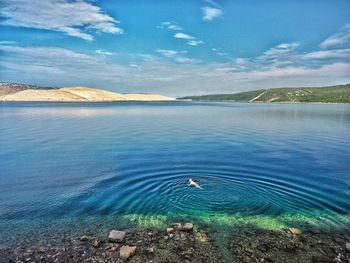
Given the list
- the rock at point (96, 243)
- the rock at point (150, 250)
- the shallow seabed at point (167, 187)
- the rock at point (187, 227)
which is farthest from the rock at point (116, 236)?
the rock at point (187, 227)

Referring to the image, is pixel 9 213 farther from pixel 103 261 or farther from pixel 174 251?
A: pixel 174 251

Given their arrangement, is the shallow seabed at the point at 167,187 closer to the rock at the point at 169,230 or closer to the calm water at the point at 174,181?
the calm water at the point at 174,181

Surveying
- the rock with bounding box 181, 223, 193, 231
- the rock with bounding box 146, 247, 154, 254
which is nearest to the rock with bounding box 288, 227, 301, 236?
the rock with bounding box 181, 223, 193, 231

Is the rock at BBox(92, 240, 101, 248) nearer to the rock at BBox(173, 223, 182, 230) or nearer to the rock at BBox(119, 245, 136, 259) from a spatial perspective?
the rock at BBox(119, 245, 136, 259)

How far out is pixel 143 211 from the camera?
16.0 metres

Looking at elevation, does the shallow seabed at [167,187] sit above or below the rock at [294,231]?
above

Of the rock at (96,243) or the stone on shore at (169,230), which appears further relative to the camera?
the stone on shore at (169,230)

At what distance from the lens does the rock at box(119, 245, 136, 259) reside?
1127 cm

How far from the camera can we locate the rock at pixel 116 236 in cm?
1254

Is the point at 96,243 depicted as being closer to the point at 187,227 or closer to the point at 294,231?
the point at 187,227

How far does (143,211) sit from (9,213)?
25.0ft

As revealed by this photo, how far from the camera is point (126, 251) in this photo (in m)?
11.5

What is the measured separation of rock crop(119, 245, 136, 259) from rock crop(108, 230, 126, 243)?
2.55 ft

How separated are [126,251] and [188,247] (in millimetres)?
2709
